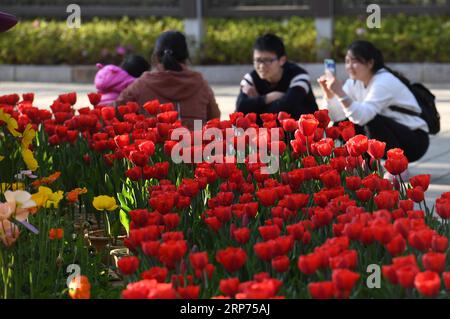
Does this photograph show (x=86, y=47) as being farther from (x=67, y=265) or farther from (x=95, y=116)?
(x=67, y=265)

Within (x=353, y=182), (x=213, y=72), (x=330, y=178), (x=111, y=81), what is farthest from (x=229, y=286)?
(x=213, y=72)

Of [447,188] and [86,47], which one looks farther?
[86,47]

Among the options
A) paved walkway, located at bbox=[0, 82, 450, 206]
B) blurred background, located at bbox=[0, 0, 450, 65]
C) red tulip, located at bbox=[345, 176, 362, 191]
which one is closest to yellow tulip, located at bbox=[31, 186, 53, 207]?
red tulip, located at bbox=[345, 176, 362, 191]

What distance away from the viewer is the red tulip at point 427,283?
9.06 feet

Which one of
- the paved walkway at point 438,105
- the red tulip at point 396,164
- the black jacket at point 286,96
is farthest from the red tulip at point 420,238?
the black jacket at point 286,96

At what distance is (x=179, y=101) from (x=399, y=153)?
3094mm

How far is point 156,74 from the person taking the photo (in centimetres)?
708

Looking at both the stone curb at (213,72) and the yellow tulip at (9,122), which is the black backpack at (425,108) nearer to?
the yellow tulip at (9,122)

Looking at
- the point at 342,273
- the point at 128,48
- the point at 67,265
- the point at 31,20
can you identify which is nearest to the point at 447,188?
the point at 67,265

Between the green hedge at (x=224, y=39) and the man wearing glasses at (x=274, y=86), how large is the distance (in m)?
7.85

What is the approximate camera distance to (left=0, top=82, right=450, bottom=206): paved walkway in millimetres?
8039

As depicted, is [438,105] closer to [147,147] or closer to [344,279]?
[147,147]

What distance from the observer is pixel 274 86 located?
7.76 metres

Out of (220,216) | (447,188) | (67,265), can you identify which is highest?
(220,216)
